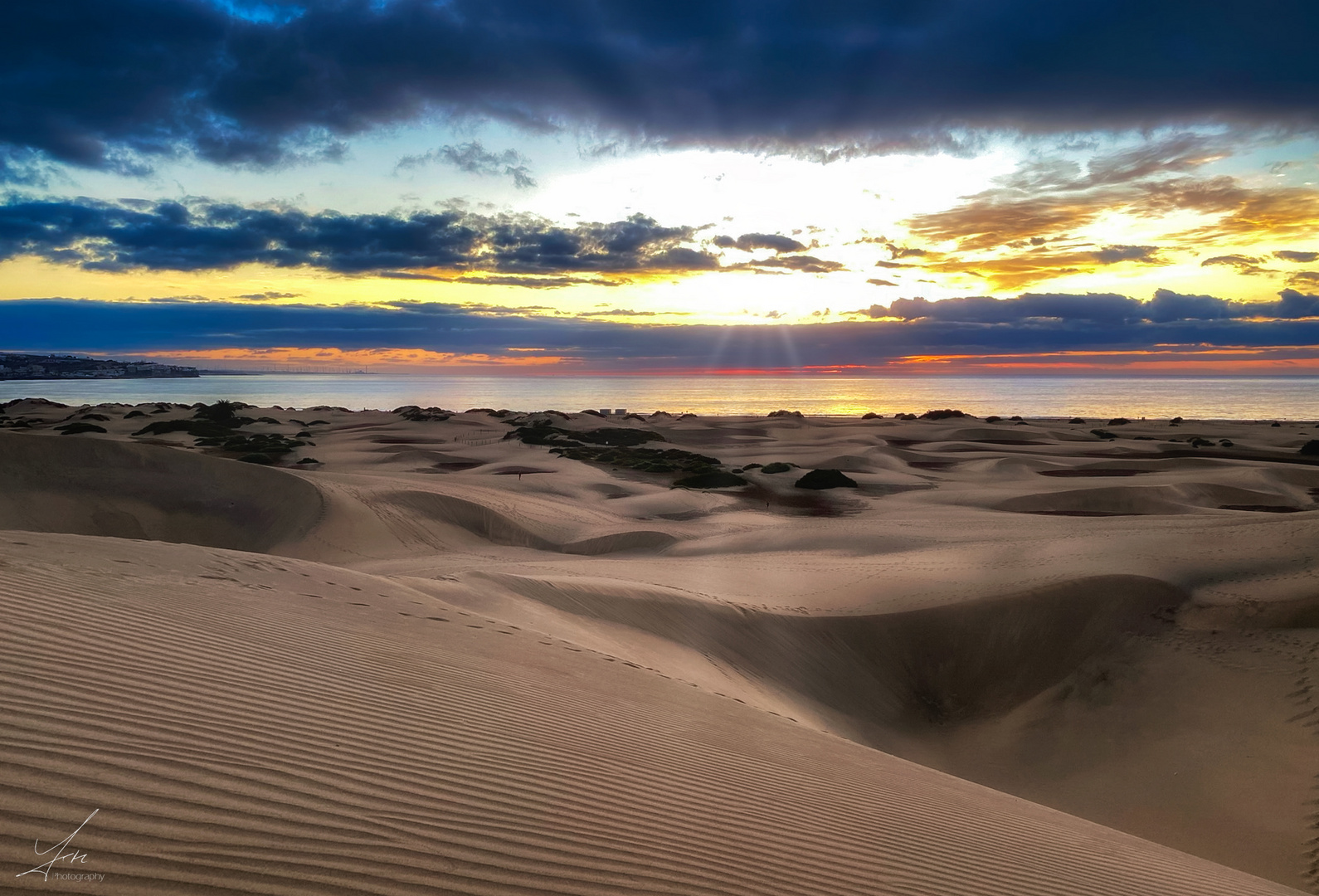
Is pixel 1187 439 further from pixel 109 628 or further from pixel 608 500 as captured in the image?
pixel 109 628

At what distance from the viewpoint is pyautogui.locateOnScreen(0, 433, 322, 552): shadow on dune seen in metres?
16.8

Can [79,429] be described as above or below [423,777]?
below

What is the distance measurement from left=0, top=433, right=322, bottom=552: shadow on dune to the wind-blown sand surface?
8 cm

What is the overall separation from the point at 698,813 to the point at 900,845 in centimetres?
122

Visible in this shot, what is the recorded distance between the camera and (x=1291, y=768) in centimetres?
763

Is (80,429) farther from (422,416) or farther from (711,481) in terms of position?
(711,481)

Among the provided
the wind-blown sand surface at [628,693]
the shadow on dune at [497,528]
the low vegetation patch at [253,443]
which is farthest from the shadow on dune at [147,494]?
the low vegetation patch at [253,443]

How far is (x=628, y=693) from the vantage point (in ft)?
21.4

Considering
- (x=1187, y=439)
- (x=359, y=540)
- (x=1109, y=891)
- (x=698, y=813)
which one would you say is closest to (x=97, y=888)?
(x=698, y=813)

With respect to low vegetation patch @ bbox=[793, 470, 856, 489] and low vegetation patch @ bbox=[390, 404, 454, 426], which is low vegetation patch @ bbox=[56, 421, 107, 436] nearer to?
low vegetation patch @ bbox=[390, 404, 454, 426]

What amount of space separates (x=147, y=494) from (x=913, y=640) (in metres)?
17.1

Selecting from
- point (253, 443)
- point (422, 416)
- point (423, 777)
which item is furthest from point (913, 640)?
point (422, 416)

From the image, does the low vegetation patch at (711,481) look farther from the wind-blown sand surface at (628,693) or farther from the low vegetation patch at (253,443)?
the low vegetation patch at (253,443)

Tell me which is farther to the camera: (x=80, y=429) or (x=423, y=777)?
(x=80, y=429)
